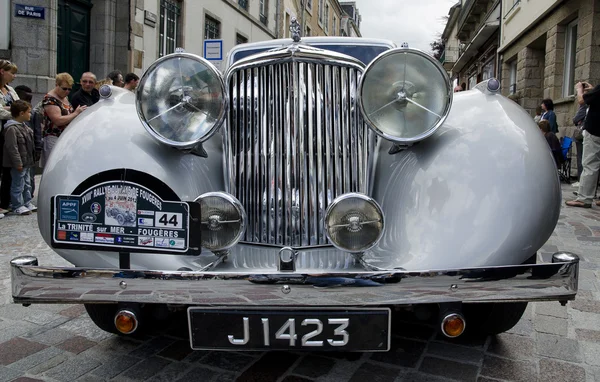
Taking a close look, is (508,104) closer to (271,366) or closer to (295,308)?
(295,308)

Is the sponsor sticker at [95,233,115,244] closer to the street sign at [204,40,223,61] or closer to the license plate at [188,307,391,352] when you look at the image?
the license plate at [188,307,391,352]

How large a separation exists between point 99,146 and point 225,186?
607 millimetres

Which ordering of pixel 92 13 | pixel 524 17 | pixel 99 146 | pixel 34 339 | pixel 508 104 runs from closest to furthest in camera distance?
pixel 99 146 < pixel 508 104 < pixel 34 339 < pixel 92 13 < pixel 524 17

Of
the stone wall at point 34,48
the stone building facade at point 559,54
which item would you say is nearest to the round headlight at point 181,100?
the stone wall at point 34,48

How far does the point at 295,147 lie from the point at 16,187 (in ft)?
15.4

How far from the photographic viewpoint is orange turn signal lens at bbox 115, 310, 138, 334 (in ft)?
6.39

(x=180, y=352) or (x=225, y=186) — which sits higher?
(x=225, y=186)

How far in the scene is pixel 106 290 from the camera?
1876 millimetres

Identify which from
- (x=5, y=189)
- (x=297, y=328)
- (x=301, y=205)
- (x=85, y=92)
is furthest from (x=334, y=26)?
(x=297, y=328)

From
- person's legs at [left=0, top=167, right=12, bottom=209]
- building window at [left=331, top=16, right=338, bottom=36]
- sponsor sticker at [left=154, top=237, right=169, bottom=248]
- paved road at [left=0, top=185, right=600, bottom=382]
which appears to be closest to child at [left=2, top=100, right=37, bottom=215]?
person's legs at [left=0, top=167, right=12, bottom=209]

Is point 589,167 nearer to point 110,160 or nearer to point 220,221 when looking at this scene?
point 220,221

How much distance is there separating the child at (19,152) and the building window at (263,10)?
15676mm

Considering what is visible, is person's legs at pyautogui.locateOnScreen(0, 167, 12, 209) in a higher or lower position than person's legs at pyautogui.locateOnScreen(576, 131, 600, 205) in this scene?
lower

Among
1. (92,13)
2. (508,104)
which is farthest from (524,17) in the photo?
(508,104)
